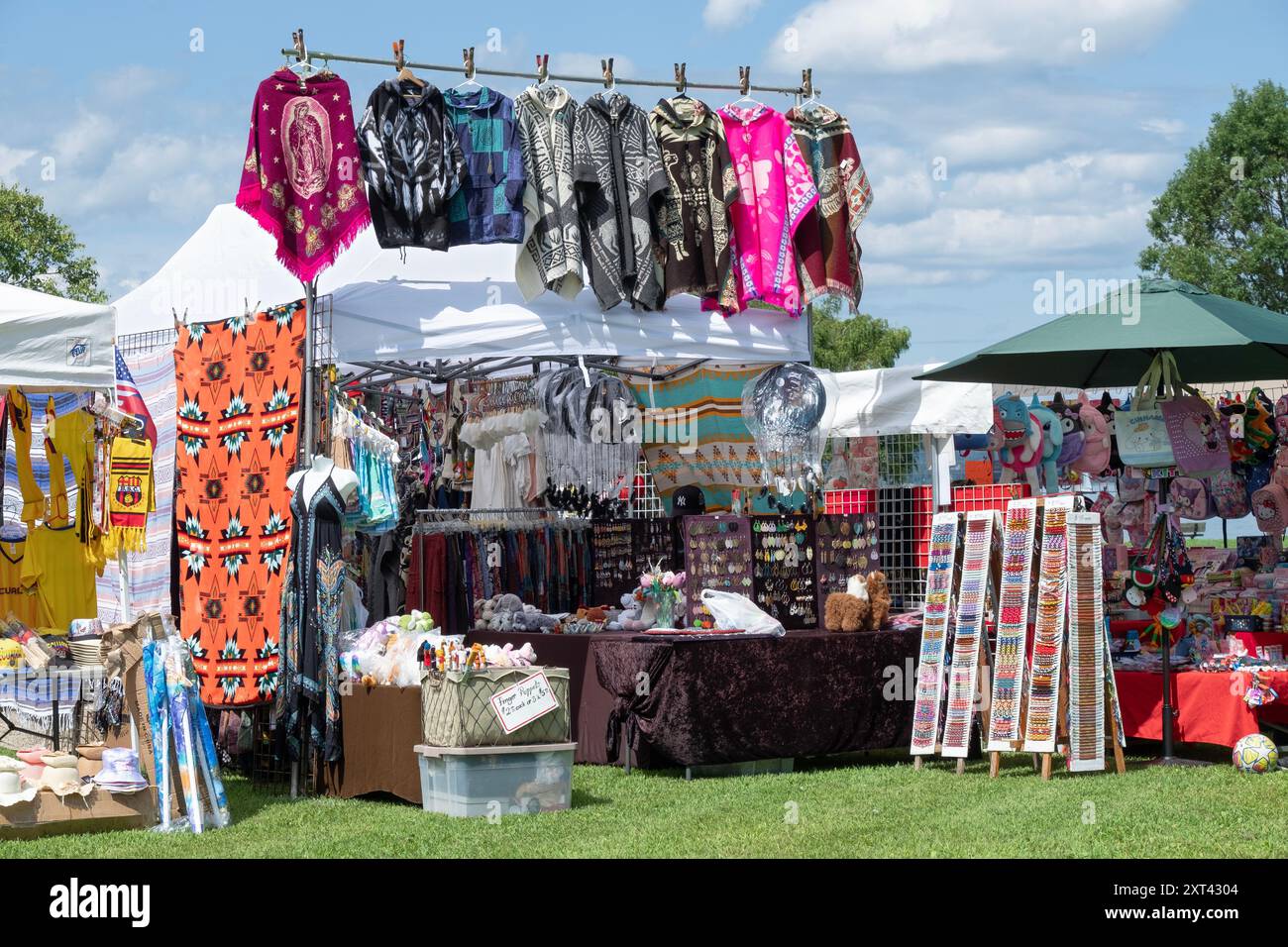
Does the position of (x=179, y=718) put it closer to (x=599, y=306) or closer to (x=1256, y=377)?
(x=599, y=306)

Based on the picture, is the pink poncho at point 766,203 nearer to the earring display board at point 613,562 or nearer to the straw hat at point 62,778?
the earring display board at point 613,562

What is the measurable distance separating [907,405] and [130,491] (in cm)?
577

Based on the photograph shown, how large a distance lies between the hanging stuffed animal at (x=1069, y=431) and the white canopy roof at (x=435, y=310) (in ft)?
5.79

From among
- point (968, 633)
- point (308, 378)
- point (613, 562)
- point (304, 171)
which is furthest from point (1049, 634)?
point (304, 171)

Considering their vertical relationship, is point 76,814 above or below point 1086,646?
below

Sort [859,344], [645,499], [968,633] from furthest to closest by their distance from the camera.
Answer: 1. [859,344]
2. [645,499]
3. [968,633]

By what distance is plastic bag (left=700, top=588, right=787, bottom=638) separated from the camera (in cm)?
775

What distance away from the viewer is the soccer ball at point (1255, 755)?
23.4ft

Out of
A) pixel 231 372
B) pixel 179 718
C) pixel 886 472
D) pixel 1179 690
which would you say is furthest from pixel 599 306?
pixel 886 472

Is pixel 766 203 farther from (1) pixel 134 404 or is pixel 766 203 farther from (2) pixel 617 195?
(1) pixel 134 404

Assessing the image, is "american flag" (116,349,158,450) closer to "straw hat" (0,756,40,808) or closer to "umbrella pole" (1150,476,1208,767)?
"straw hat" (0,756,40,808)

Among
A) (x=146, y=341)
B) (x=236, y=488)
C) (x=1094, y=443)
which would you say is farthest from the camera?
(x=1094, y=443)

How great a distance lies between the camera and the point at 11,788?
236 inches
